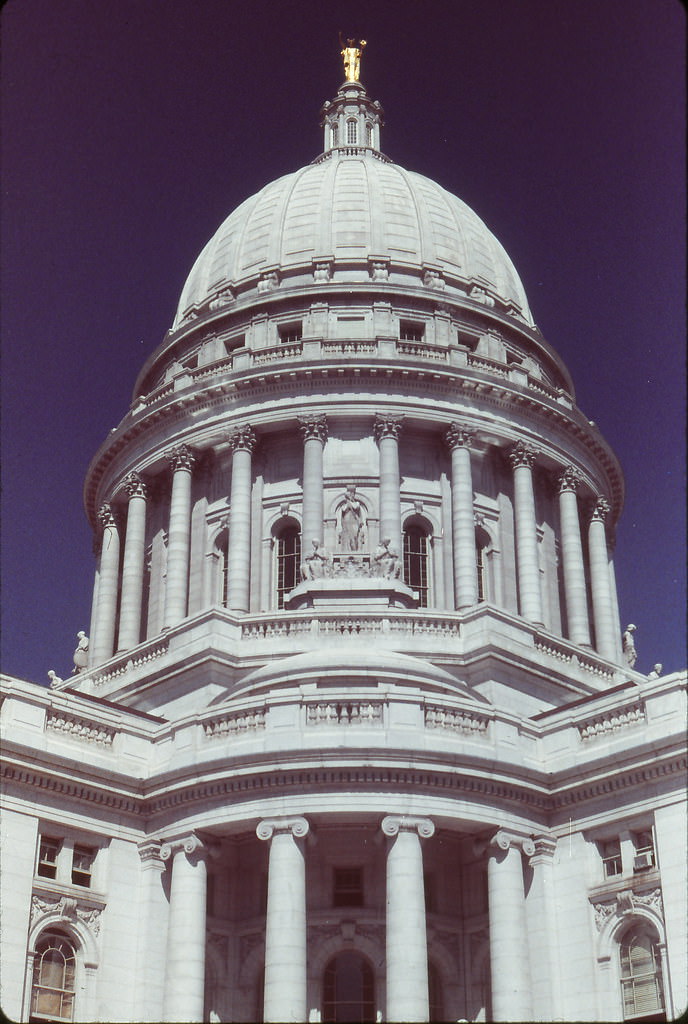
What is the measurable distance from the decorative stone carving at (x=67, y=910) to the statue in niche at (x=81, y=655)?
27821 mm

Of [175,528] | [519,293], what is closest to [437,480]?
[175,528]

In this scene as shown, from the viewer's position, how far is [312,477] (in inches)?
2291

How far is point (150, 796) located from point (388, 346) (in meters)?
29.7

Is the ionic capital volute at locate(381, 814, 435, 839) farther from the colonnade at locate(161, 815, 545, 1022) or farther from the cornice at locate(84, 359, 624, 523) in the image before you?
the cornice at locate(84, 359, 624, 523)

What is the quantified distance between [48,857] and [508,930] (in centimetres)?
1180

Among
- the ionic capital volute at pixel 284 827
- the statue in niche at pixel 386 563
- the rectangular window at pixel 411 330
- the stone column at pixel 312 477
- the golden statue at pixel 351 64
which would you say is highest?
the golden statue at pixel 351 64

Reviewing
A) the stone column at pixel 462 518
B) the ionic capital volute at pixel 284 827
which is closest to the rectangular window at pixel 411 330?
the stone column at pixel 462 518

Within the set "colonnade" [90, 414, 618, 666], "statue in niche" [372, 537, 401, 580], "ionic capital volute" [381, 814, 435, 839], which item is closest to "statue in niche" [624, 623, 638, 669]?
"colonnade" [90, 414, 618, 666]

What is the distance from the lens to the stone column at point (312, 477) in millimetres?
56906

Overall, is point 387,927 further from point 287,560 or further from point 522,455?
point 522,455

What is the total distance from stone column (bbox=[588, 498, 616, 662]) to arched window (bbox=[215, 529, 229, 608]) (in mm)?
17035

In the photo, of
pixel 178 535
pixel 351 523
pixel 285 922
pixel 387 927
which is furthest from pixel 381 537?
pixel 285 922

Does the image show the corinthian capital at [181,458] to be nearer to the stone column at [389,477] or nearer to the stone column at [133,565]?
the stone column at [133,565]

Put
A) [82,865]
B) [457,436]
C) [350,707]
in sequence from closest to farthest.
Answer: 1. [350,707]
2. [82,865]
3. [457,436]
